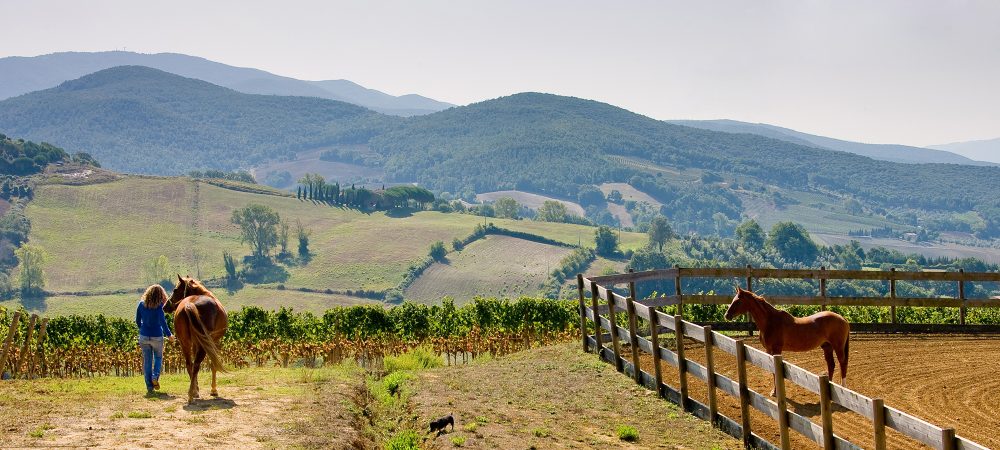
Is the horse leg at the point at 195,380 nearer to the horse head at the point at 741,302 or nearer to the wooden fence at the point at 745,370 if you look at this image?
the wooden fence at the point at 745,370

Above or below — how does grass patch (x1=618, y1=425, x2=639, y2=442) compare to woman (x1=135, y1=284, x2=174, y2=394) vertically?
below

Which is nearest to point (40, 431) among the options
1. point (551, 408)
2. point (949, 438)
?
point (551, 408)

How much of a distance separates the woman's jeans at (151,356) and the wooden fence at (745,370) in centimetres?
805

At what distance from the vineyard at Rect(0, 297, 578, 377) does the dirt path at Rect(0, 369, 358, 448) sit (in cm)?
981

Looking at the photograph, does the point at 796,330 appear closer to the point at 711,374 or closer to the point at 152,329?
the point at 711,374

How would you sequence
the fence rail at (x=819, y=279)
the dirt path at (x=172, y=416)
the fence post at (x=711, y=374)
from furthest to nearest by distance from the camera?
the fence rail at (x=819, y=279)
the fence post at (x=711, y=374)
the dirt path at (x=172, y=416)

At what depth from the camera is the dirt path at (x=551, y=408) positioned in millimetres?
12883

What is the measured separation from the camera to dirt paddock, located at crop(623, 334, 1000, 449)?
1295 centimetres

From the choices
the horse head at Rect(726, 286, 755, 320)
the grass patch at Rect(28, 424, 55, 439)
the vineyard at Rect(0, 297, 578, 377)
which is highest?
the horse head at Rect(726, 286, 755, 320)

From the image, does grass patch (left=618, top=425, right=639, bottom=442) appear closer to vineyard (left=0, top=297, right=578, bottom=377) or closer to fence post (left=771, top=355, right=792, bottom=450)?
fence post (left=771, top=355, right=792, bottom=450)

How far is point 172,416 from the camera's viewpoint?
13.6 meters

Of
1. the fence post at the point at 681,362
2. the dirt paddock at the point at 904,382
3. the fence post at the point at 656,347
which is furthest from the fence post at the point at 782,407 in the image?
the fence post at the point at 656,347

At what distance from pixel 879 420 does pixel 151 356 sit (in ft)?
38.2

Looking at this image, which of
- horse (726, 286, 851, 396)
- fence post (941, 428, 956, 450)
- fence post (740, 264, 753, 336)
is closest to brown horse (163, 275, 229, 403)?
horse (726, 286, 851, 396)
